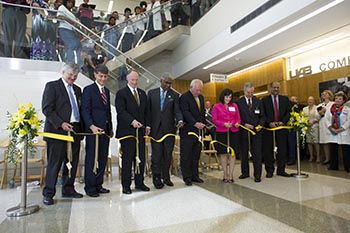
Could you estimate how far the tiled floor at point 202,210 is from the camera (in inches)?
87.4

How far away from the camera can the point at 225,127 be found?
409cm

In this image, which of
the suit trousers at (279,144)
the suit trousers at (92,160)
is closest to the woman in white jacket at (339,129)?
the suit trousers at (279,144)

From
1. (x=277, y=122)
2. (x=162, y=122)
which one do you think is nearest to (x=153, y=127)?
(x=162, y=122)

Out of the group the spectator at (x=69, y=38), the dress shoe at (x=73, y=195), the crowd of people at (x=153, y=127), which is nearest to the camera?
the crowd of people at (x=153, y=127)

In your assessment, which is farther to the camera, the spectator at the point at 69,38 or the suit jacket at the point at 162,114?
the spectator at the point at 69,38

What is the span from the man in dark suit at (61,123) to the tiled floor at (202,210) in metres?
0.22

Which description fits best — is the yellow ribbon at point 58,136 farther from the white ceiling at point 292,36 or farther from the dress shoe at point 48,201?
the white ceiling at point 292,36

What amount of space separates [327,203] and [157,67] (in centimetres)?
909

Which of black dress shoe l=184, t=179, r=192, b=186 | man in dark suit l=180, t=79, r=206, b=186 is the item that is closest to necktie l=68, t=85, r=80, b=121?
man in dark suit l=180, t=79, r=206, b=186

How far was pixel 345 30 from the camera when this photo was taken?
597 centimetres

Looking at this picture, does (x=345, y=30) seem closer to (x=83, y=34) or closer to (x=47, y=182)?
(x=83, y=34)

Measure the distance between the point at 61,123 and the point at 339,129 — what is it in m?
5.04

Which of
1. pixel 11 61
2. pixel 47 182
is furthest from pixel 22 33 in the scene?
pixel 47 182

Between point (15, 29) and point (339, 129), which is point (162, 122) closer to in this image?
point (339, 129)
